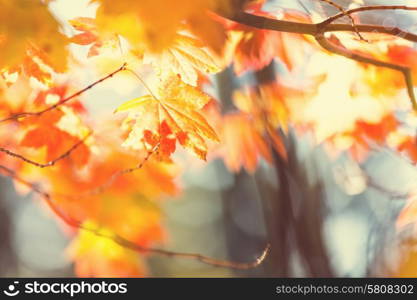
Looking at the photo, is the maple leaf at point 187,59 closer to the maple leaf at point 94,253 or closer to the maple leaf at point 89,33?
the maple leaf at point 89,33

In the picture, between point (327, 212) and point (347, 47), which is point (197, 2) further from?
point (327, 212)

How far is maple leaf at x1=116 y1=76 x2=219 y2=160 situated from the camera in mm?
971

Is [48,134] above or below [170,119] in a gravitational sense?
above

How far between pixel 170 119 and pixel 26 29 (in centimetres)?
38

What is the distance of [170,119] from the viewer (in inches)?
40.8

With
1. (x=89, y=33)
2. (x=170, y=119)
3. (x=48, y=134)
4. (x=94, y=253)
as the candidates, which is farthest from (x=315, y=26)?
(x=94, y=253)

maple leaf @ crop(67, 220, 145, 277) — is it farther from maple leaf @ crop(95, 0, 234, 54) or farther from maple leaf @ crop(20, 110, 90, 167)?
maple leaf @ crop(95, 0, 234, 54)

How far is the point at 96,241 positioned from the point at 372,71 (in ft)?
6.00

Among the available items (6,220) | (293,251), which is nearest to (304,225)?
(293,251)

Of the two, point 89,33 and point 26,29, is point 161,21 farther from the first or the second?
point 89,33

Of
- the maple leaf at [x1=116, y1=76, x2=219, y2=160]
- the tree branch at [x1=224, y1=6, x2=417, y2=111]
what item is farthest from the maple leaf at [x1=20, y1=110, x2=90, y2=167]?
the tree branch at [x1=224, y1=6, x2=417, y2=111]

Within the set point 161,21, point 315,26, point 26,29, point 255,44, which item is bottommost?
point 161,21

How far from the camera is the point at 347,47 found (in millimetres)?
1178

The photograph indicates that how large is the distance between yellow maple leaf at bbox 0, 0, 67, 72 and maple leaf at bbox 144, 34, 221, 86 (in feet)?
0.67
